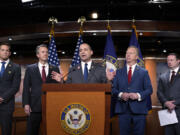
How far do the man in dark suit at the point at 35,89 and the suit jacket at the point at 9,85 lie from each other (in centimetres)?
18

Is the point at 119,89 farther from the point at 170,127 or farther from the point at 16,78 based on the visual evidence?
the point at 16,78

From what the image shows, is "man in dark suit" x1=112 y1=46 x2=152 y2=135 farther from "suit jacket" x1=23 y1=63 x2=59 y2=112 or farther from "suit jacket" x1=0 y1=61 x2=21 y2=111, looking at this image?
"suit jacket" x1=0 y1=61 x2=21 y2=111

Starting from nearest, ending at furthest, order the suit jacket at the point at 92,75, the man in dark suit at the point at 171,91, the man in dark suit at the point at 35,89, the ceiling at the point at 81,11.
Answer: the suit jacket at the point at 92,75 < the man in dark suit at the point at 35,89 < the man in dark suit at the point at 171,91 < the ceiling at the point at 81,11

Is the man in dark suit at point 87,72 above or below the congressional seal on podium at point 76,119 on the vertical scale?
above

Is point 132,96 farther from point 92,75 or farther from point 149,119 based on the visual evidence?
point 149,119

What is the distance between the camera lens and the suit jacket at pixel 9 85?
3.03m

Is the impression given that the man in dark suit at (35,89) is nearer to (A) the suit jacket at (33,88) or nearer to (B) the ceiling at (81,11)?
(A) the suit jacket at (33,88)

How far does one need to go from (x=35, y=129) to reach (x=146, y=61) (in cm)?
606

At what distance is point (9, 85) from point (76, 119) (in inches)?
63.4

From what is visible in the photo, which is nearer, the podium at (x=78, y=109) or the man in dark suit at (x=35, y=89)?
the podium at (x=78, y=109)

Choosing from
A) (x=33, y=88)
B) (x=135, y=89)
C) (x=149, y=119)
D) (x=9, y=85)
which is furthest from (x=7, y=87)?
(x=149, y=119)

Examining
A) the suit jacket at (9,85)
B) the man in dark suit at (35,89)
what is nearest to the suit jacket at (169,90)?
the man in dark suit at (35,89)

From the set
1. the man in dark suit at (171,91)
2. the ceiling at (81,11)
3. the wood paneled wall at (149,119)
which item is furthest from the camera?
the wood paneled wall at (149,119)

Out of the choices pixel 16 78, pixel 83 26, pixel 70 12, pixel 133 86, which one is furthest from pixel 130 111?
pixel 70 12
